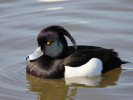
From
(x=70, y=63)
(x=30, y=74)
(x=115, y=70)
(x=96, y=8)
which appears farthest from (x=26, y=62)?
(x=96, y=8)

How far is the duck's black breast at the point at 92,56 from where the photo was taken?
7.29 m

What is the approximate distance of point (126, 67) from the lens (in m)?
7.83

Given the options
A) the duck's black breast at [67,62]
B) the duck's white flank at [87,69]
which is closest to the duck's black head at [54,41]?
the duck's black breast at [67,62]

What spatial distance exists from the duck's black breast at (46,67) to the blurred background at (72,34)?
0.38ft

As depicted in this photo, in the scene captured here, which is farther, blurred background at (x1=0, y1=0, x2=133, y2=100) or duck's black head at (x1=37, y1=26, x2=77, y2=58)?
duck's black head at (x1=37, y1=26, x2=77, y2=58)

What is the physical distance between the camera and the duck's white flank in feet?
23.8

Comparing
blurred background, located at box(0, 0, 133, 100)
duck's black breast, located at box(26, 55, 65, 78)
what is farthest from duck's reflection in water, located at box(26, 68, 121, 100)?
duck's black breast, located at box(26, 55, 65, 78)

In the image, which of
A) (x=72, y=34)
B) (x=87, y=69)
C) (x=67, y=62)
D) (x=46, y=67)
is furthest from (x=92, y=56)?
(x=72, y=34)

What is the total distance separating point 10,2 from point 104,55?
4.57m

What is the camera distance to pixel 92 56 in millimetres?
7457

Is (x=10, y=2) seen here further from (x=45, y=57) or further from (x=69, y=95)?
A: (x=69, y=95)

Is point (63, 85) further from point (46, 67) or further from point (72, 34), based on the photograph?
point (72, 34)

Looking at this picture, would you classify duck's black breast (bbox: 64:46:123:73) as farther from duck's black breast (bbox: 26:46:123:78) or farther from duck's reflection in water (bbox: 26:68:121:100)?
duck's reflection in water (bbox: 26:68:121:100)

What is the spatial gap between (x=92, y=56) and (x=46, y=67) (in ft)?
2.94
